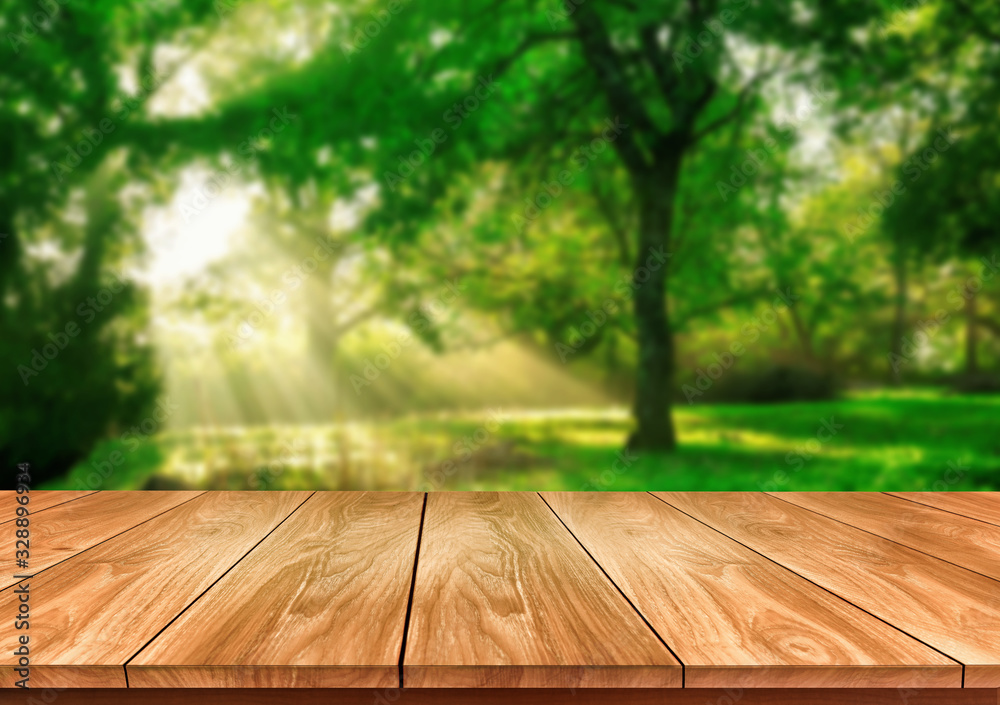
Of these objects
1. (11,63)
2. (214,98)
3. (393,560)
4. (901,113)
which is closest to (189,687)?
(393,560)

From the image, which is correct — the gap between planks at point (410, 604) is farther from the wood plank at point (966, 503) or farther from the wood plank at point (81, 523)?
the wood plank at point (966, 503)

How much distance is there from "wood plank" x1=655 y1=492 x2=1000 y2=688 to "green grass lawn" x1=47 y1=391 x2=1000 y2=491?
123 cm

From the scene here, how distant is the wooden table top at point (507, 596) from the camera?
0.79 meters

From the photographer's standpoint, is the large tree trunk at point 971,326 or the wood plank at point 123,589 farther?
the large tree trunk at point 971,326

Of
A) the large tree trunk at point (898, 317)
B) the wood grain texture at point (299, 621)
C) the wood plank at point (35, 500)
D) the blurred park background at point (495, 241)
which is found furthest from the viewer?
the large tree trunk at point (898, 317)

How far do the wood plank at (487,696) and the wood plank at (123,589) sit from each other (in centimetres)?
4

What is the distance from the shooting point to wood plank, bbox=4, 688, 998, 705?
2.64ft

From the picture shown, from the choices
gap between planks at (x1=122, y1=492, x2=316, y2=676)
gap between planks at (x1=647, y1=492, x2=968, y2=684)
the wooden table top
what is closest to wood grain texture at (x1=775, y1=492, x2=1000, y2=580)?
the wooden table top

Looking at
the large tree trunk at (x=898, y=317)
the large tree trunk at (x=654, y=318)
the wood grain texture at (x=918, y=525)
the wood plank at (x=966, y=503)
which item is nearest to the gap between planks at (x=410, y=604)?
the wood grain texture at (x=918, y=525)

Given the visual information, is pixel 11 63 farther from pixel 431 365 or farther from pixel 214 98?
pixel 431 365

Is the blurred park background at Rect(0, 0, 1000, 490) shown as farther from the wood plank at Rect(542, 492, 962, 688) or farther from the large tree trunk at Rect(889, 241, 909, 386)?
the wood plank at Rect(542, 492, 962, 688)

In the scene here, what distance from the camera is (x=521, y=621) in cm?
91

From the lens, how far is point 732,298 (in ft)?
9.66

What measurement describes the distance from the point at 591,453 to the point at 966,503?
1.43 metres
